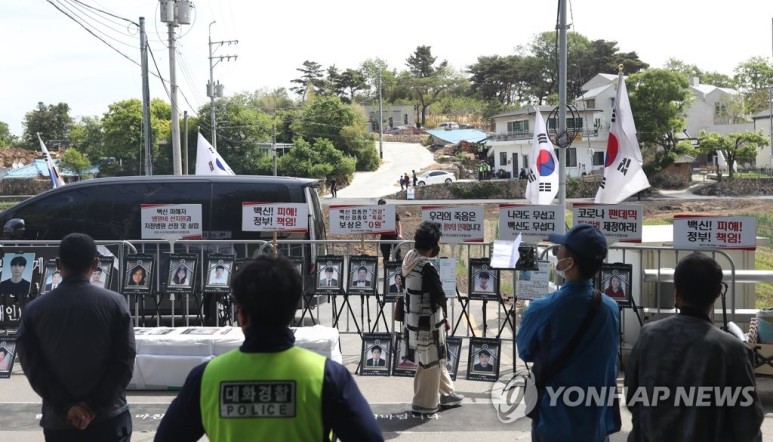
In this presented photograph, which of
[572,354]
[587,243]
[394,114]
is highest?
[394,114]

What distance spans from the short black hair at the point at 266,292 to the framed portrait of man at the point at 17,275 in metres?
8.14

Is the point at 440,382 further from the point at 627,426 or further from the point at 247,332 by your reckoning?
the point at 247,332

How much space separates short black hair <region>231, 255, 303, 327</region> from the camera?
9.18 feet

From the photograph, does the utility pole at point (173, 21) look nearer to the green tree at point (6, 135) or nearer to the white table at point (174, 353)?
the white table at point (174, 353)

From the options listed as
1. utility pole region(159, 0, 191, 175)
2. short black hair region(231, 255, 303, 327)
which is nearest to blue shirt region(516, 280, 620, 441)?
short black hair region(231, 255, 303, 327)

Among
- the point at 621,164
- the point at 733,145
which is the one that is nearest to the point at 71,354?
the point at 621,164

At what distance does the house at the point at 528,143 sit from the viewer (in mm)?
64625

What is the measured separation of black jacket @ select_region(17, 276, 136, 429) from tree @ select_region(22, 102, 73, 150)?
326ft

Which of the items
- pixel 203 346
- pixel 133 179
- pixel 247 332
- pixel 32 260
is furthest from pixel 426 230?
pixel 133 179

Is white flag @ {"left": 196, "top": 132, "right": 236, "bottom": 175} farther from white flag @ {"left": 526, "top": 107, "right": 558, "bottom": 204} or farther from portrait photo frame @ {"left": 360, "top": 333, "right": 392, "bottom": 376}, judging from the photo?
portrait photo frame @ {"left": 360, "top": 333, "right": 392, "bottom": 376}

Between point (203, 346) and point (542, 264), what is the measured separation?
3.74m

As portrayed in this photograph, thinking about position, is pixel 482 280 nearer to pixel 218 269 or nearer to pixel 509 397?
pixel 509 397

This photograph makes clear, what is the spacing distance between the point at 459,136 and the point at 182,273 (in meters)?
75.5

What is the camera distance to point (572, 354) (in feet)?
13.1
